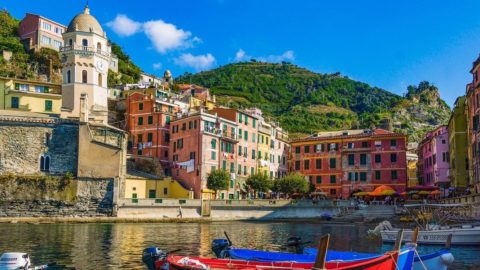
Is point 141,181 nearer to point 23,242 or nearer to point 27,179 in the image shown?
point 27,179

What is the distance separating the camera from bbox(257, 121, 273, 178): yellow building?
77750mm

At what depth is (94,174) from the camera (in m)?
57.4

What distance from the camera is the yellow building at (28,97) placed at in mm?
63438

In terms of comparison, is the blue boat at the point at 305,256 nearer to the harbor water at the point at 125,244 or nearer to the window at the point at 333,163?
the harbor water at the point at 125,244

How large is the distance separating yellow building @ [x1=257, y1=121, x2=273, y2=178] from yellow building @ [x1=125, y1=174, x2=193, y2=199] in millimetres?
15897

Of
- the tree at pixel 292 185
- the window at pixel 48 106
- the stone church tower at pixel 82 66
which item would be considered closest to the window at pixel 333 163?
the tree at pixel 292 185

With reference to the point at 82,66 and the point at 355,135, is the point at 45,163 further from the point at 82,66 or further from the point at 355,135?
the point at 355,135

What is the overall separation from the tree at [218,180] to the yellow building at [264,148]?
13.9 metres

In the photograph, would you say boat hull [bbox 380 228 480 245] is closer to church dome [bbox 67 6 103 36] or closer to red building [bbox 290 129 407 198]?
red building [bbox 290 129 407 198]

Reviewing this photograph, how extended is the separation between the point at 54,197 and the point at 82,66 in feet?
62.1

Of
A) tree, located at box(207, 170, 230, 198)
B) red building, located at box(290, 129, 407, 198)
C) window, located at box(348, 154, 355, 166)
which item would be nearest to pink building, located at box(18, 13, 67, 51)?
tree, located at box(207, 170, 230, 198)

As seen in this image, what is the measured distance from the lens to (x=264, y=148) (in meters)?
79.5

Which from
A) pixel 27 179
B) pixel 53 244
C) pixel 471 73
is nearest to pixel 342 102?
pixel 471 73

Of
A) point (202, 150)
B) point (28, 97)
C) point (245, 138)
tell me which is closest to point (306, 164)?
point (245, 138)
